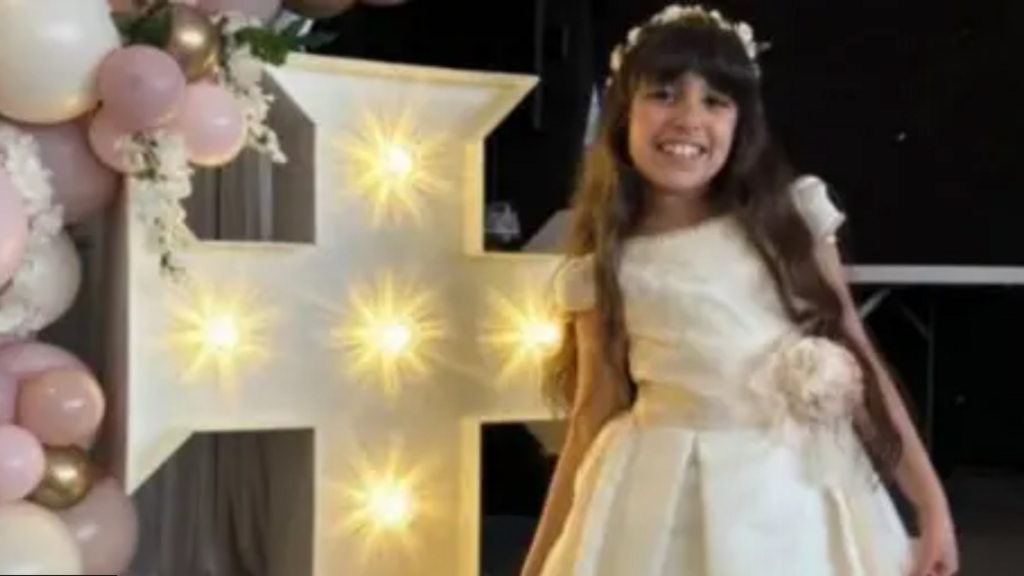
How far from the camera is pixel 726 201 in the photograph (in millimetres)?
2068

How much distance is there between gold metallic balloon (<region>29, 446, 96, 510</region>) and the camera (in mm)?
1995

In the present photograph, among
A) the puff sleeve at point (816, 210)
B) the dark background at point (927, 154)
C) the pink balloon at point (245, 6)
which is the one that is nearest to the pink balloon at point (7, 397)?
the pink balloon at point (245, 6)

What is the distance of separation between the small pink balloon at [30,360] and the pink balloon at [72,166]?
0.18m

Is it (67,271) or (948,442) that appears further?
(948,442)

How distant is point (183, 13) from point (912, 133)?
106 inches

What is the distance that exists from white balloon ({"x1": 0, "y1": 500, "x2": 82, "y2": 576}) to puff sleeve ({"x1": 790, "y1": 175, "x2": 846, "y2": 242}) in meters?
0.99

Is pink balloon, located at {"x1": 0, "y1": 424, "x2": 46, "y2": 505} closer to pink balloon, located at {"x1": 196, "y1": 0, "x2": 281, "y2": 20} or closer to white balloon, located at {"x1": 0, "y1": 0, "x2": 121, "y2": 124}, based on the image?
white balloon, located at {"x1": 0, "y1": 0, "x2": 121, "y2": 124}

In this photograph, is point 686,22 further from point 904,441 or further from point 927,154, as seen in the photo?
point 927,154

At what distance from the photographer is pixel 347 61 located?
2262 millimetres

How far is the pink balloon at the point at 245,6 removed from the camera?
7.18ft

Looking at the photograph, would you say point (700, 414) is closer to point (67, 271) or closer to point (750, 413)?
point (750, 413)

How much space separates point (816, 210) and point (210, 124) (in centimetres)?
80

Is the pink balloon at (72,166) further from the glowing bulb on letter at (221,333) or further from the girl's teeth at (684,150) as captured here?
the girl's teeth at (684,150)

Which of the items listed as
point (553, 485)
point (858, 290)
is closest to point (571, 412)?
point (553, 485)
